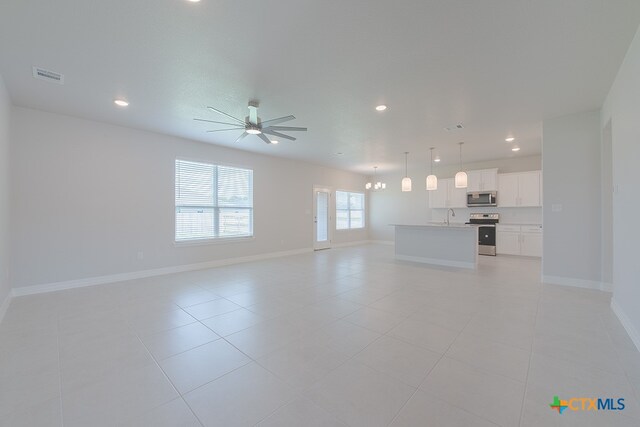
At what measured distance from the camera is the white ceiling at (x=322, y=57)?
6.79 feet

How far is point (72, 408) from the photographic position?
1619mm

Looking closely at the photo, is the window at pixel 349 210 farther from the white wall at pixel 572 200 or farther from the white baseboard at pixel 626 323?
the white baseboard at pixel 626 323

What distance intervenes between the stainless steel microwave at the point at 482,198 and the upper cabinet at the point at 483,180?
0.12m

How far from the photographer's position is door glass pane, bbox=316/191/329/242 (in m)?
8.71

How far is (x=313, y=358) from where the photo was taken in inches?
84.8

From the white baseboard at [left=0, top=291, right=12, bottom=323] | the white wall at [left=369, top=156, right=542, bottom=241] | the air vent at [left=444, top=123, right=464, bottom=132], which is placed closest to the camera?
the white baseboard at [left=0, top=291, right=12, bottom=323]

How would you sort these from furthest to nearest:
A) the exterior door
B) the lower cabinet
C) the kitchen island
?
1. the exterior door
2. the lower cabinet
3. the kitchen island

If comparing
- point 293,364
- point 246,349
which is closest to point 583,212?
point 293,364

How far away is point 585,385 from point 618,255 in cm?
200

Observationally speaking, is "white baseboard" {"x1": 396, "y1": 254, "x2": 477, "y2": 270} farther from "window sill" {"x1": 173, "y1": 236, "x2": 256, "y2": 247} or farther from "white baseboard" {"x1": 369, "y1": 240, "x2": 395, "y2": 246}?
"window sill" {"x1": 173, "y1": 236, "x2": 256, "y2": 247}

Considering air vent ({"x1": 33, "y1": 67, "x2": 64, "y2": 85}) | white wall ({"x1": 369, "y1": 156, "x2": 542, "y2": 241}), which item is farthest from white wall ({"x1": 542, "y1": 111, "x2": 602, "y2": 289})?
air vent ({"x1": 33, "y1": 67, "x2": 64, "y2": 85})

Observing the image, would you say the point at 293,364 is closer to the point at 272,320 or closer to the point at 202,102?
the point at 272,320

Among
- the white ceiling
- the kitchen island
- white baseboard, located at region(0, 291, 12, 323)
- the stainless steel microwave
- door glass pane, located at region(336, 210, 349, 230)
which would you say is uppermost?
the white ceiling

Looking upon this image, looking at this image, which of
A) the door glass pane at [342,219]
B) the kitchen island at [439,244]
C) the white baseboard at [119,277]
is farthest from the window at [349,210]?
the white baseboard at [119,277]
